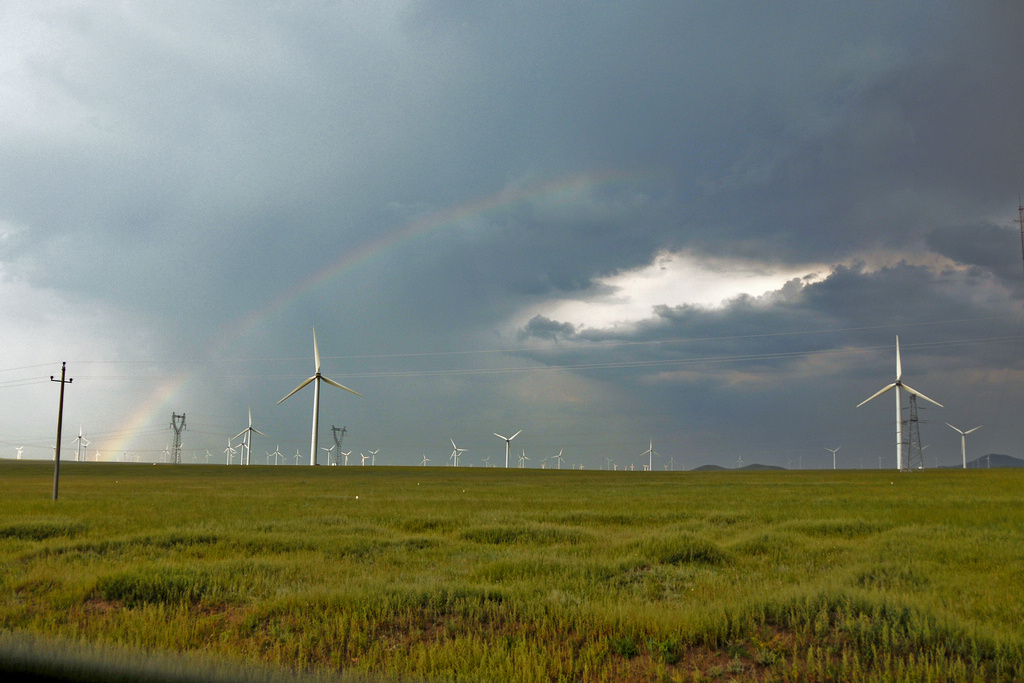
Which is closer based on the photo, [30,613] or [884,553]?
[30,613]

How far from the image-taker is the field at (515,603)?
9.77 meters

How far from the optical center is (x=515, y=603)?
1295 centimetres

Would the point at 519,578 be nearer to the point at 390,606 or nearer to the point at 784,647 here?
the point at 390,606

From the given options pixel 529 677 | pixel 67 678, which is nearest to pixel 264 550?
pixel 529 677

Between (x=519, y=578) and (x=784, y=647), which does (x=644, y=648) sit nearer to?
(x=784, y=647)

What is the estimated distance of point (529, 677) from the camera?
941 centimetres

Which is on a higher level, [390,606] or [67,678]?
[67,678]

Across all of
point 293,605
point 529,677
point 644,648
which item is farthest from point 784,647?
point 293,605

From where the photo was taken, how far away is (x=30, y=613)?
13305 mm

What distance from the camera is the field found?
977cm

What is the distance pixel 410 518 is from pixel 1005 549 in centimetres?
2157

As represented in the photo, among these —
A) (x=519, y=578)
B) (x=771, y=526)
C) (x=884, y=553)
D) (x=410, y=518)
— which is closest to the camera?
(x=519, y=578)

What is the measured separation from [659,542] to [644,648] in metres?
10.2

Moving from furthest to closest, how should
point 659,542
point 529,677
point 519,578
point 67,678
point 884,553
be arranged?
1. point 659,542
2. point 884,553
3. point 519,578
4. point 529,677
5. point 67,678
